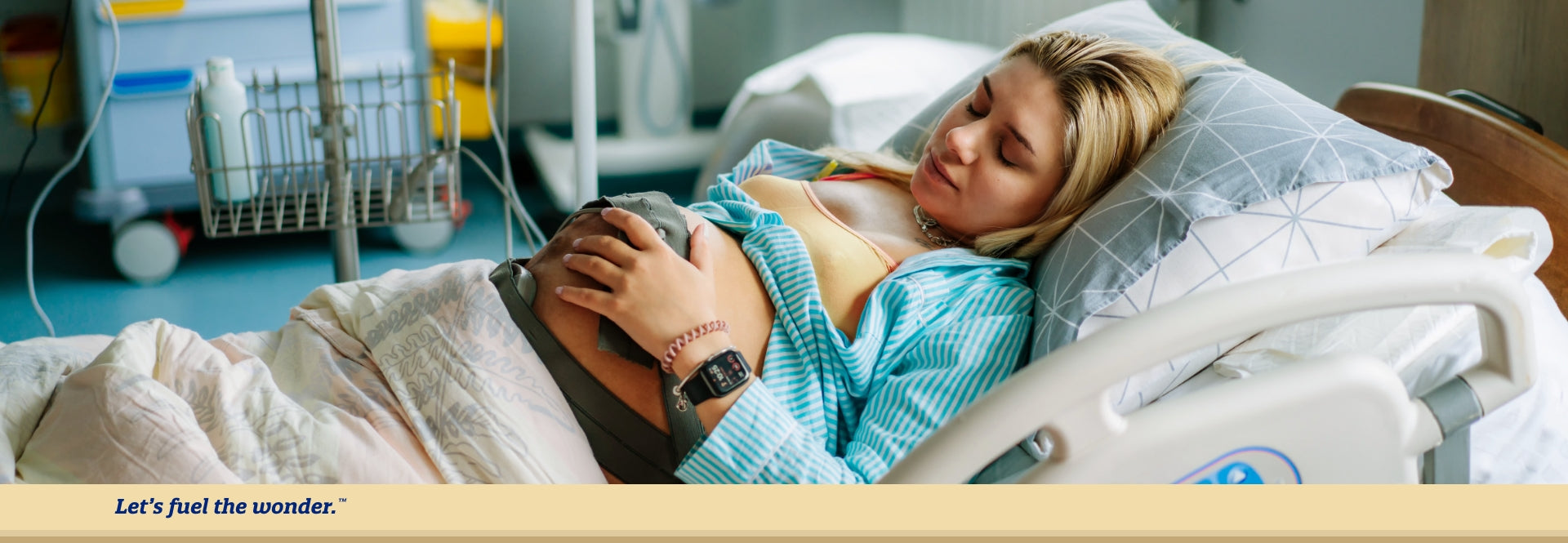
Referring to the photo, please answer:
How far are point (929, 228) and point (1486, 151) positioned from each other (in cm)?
67

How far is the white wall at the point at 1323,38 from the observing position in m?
2.12

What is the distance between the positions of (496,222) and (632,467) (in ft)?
6.58

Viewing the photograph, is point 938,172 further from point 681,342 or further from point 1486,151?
point 1486,151

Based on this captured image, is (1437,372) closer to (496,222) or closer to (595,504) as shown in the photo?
(595,504)

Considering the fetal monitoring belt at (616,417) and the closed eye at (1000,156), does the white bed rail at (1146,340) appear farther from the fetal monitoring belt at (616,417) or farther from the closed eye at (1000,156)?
the closed eye at (1000,156)

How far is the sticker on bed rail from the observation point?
771 mm

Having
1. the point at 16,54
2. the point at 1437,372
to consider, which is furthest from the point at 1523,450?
the point at 16,54

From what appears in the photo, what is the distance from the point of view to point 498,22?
298 centimetres

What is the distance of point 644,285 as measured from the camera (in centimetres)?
111

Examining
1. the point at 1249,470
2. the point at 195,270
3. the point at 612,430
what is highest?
the point at 1249,470

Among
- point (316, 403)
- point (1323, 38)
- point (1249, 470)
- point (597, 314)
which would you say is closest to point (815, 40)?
point (1323, 38)

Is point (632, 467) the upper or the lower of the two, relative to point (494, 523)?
lower

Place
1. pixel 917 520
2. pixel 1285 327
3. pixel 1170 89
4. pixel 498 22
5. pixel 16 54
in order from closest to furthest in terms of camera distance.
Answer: pixel 917 520
pixel 1285 327
pixel 1170 89
pixel 16 54
pixel 498 22

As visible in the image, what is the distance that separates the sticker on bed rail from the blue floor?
2058mm
